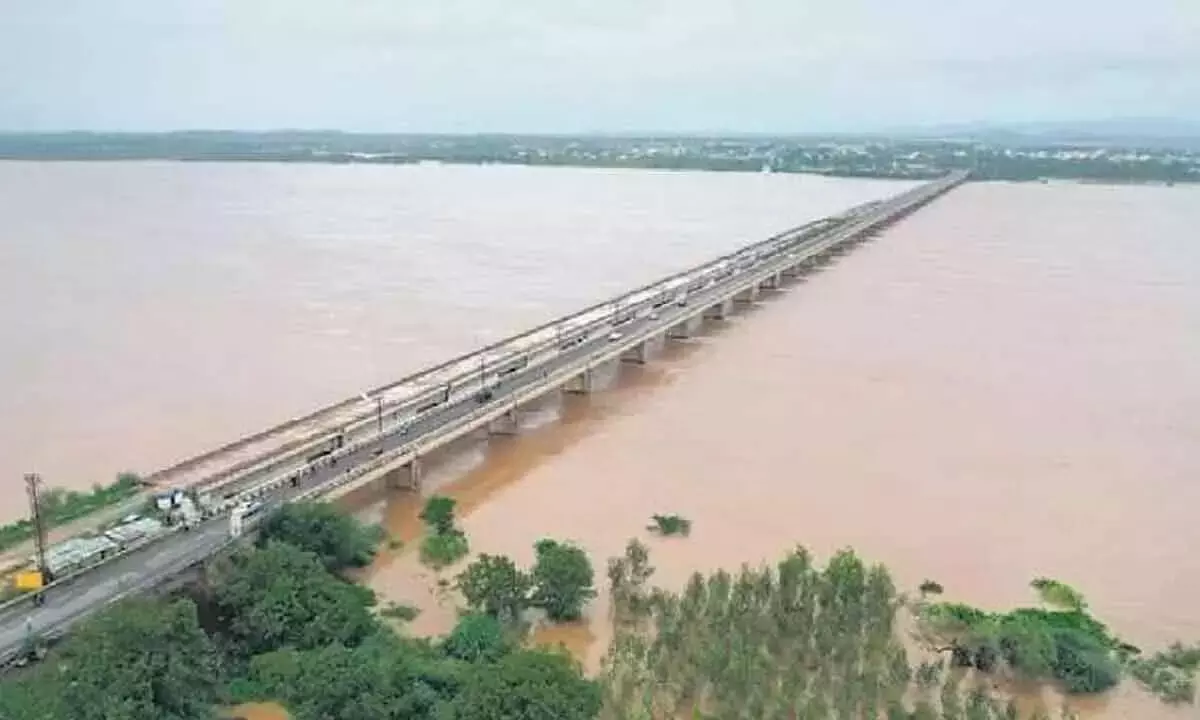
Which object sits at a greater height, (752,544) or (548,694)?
(548,694)

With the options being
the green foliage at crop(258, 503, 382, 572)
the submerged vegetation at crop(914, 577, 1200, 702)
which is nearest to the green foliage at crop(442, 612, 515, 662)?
the green foliage at crop(258, 503, 382, 572)

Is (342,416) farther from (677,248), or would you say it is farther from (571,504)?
(677,248)

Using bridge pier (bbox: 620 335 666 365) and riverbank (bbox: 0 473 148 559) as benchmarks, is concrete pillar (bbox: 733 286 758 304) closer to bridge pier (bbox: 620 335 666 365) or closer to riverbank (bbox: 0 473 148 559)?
bridge pier (bbox: 620 335 666 365)

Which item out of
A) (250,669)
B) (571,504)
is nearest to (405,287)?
(571,504)

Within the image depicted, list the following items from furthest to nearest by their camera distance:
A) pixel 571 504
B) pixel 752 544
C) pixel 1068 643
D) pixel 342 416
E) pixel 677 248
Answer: pixel 677 248 → pixel 342 416 → pixel 571 504 → pixel 752 544 → pixel 1068 643

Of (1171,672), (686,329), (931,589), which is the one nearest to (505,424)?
(931,589)

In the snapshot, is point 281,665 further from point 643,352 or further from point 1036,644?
point 643,352
